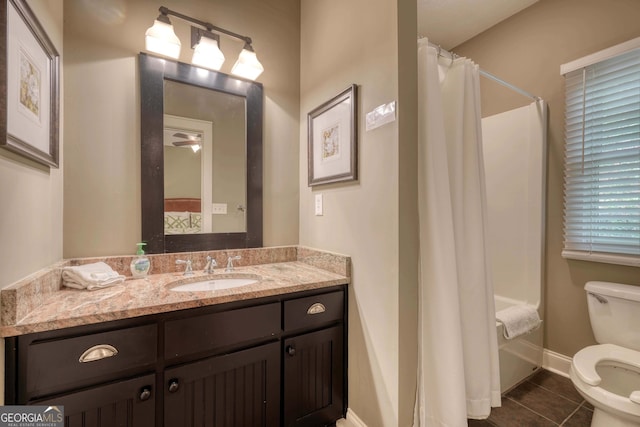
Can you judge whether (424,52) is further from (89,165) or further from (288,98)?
(89,165)

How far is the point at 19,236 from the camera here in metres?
0.91

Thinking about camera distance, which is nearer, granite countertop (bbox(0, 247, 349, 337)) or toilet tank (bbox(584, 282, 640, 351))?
granite countertop (bbox(0, 247, 349, 337))

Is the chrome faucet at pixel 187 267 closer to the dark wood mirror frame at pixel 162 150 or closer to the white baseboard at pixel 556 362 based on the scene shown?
the dark wood mirror frame at pixel 162 150

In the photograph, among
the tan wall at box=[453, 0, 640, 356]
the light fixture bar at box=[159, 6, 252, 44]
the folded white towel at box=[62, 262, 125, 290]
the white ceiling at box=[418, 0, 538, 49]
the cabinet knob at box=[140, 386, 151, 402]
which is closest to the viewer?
the cabinet knob at box=[140, 386, 151, 402]

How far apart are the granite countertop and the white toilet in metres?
1.23

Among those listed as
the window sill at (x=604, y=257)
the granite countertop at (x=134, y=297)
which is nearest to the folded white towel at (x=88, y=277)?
the granite countertop at (x=134, y=297)

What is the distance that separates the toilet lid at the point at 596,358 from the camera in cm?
128

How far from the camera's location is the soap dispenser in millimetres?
Answer: 1380

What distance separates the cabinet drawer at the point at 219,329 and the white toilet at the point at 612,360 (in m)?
1.48

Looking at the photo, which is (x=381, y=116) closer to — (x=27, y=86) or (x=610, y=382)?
(x=27, y=86)

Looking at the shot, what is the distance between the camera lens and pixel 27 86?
37.8 inches

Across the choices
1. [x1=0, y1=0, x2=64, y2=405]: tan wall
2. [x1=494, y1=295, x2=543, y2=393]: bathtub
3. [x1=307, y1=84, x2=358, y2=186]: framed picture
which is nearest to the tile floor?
[x1=494, y1=295, x2=543, y2=393]: bathtub

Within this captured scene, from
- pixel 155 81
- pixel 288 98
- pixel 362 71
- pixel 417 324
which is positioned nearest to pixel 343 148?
pixel 362 71

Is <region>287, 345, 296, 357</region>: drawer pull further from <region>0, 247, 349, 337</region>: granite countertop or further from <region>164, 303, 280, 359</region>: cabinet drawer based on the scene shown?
<region>0, 247, 349, 337</region>: granite countertop
